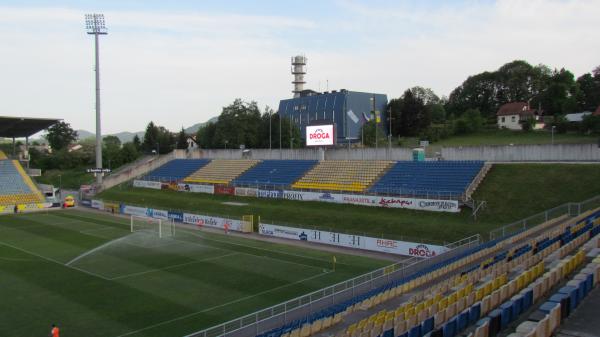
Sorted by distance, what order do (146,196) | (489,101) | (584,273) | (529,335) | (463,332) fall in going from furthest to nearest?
(489,101) < (146,196) < (584,273) < (463,332) < (529,335)

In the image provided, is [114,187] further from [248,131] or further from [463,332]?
[463,332]

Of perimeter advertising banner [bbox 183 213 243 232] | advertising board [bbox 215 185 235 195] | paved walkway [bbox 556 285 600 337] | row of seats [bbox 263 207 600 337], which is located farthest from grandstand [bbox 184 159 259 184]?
paved walkway [bbox 556 285 600 337]

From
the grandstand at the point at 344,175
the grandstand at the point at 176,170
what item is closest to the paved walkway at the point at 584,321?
the grandstand at the point at 344,175

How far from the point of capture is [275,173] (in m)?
A: 62.6

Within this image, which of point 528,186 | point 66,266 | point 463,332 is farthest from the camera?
point 528,186

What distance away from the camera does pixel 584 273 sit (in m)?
16.0

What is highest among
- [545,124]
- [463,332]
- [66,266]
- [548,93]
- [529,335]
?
[548,93]

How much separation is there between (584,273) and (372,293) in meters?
8.13

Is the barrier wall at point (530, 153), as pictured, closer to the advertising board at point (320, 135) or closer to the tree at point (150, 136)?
the advertising board at point (320, 135)

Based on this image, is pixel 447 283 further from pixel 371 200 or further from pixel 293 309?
pixel 371 200

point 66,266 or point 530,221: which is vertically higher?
point 530,221

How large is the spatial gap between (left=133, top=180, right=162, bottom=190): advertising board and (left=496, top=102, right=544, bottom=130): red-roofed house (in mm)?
63244

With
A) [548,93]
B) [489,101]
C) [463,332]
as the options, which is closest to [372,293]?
[463,332]

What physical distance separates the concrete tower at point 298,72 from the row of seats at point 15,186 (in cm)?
9217
